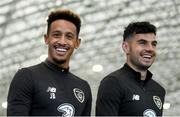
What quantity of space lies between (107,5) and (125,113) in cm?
196

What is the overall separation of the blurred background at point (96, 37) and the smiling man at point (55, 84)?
169 cm

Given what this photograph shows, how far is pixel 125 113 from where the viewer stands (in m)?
2.18

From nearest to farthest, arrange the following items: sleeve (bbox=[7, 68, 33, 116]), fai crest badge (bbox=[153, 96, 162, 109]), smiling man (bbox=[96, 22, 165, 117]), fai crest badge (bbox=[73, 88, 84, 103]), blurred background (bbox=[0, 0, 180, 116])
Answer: sleeve (bbox=[7, 68, 33, 116]) → fai crest badge (bbox=[73, 88, 84, 103]) → smiling man (bbox=[96, 22, 165, 117]) → fai crest badge (bbox=[153, 96, 162, 109]) → blurred background (bbox=[0, 0, 180, 116])

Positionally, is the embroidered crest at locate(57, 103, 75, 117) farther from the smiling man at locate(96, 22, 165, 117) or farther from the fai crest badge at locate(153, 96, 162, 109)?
the fai crest badge at locate(153, 96, 162, 109)

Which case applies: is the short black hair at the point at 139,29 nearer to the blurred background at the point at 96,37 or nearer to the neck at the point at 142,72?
the neck at the point at 142,72

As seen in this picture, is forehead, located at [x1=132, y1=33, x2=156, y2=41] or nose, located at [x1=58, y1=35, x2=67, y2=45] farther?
forehead, located at [x1=132, y1=33, x2=156, y2=41]

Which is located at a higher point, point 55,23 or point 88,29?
point 88,29

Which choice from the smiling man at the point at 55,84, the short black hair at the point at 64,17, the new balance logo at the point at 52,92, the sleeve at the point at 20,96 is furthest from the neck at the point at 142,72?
the sleeve at the point at 20,96

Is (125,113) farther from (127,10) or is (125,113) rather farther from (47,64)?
(127,10)

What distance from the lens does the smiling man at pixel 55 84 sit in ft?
6.21

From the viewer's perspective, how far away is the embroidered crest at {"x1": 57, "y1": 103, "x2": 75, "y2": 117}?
1.97 meters

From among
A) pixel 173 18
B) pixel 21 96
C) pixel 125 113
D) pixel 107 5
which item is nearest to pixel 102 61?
pixel 107 5

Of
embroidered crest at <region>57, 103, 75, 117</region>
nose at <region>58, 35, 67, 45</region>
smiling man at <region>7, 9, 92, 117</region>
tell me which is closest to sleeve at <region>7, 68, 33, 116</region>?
smiling man at <region>7, 9, 92, 117</region>

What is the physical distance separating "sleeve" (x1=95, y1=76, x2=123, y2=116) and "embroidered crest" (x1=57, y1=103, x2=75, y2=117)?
0.71ft
